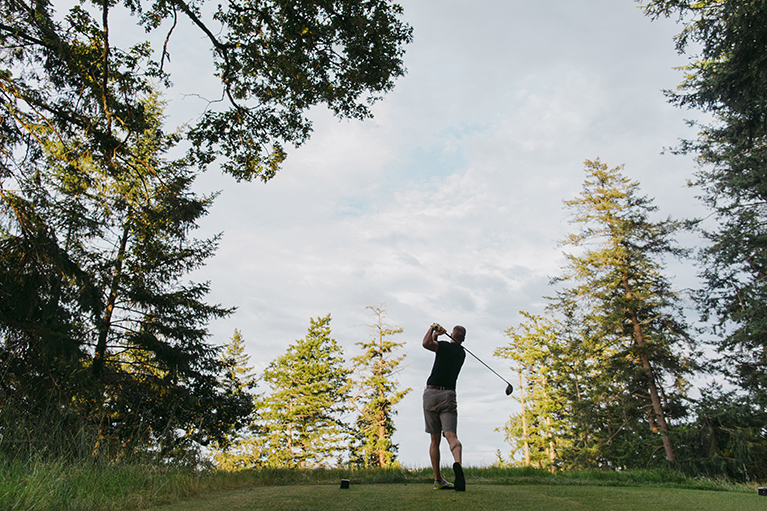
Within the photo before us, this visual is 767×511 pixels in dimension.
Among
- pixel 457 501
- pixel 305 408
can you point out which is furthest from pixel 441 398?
pixel 305 408

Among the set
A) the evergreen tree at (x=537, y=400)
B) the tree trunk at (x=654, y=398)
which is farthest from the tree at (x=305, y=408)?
the tree trunk at (x=654, y=398)

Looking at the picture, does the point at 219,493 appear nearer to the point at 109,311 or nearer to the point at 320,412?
the point at 109,311

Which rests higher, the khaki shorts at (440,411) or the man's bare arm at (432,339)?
the man's bare arm at (432,339)

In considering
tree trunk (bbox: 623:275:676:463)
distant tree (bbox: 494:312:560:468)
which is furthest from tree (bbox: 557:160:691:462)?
distant tree (bbox: 494:312:560:468)

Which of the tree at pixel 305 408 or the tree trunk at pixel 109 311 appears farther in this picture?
the tree at pixel 305 408

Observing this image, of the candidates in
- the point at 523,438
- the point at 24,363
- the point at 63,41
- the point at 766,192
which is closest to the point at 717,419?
the point at 766,192

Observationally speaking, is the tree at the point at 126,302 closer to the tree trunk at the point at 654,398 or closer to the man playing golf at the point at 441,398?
the man playing golf at the point at 441,398

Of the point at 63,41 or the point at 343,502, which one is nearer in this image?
the point at 343,502

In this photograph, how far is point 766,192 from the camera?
18.3m

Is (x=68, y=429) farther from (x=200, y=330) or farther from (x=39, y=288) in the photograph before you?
(x=200, y=330)

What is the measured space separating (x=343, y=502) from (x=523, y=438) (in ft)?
105

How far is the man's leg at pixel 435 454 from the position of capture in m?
5.40

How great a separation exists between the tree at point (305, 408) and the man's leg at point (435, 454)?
27929 millimetres

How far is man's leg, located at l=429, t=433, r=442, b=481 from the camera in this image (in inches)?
213
